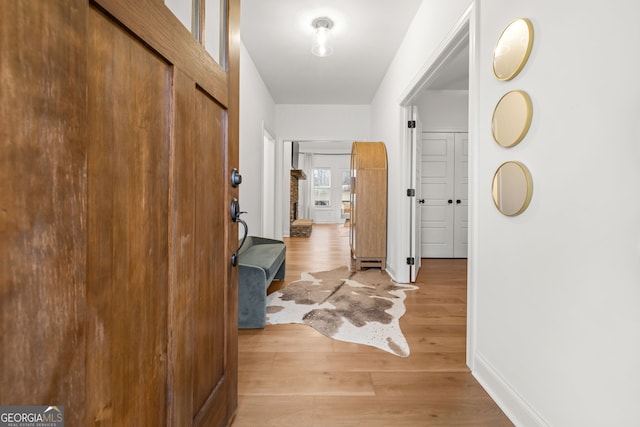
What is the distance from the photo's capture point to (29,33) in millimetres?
363

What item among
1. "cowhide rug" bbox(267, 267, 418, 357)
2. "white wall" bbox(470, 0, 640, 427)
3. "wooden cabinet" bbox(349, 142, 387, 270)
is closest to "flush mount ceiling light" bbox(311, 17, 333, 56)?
"wooden cabinet" bbox(349, 142, 387, 270)

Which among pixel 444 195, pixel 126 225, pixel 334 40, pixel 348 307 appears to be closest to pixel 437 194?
pixel 444 195

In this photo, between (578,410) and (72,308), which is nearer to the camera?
(72,308)

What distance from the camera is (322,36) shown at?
9.64ft

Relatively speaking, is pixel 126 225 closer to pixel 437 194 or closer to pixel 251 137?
pixel 251 137

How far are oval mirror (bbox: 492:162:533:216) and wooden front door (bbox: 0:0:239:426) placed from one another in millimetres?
1217

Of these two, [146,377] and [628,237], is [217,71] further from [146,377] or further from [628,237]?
[628,237]

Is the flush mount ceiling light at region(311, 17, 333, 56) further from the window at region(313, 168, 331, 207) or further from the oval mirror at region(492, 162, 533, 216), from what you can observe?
the window at region(313, 168, 331, 207)

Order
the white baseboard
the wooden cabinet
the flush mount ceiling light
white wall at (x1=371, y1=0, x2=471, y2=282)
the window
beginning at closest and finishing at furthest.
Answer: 1. the white baseboard
2. white wall at (x1=371, y1=0, x2=471, y2=282)
3. the flush mount ceiling light
4. the wooden cabinet
5. the window

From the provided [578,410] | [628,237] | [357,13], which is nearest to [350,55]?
[357,13]

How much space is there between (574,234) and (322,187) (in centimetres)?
1014

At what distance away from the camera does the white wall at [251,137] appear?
3.29m

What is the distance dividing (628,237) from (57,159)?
131cm

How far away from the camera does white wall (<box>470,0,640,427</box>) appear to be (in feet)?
2.74
